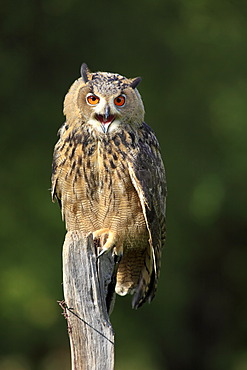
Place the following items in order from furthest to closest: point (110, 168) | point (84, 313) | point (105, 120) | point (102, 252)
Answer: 1. point (110, 168)
2. point (105, 120)
3. point (102, 252)
4. point (84, 313)

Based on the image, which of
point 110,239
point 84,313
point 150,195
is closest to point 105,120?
point 150,195

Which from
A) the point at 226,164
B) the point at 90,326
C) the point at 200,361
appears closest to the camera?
the point at 90,326

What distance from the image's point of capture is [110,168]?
424 centimetres

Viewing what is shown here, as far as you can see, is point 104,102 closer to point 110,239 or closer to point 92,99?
point 92,99

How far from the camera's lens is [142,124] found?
4.42m

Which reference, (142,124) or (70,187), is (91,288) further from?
(142,124)

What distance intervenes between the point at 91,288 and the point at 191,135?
5.34 m

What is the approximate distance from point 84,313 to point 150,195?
895 mm

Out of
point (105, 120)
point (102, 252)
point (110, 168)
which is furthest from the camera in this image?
point (110, 168)

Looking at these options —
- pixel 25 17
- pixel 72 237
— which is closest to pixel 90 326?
pixel 72 237

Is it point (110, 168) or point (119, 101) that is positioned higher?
point (119, 101)

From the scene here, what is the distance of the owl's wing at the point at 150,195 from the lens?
426 cm

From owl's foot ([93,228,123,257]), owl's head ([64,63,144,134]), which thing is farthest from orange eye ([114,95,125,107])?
owl's foot ([93,228,123,257])

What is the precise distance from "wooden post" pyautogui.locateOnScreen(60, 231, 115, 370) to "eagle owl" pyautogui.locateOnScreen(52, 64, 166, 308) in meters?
0.44
